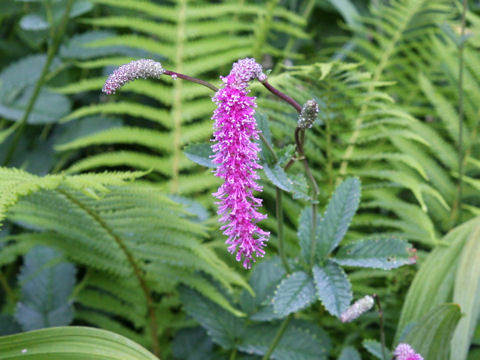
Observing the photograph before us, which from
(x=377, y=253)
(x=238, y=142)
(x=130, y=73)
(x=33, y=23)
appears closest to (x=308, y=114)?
(x=238, y=142)

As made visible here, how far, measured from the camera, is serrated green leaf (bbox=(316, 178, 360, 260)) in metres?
0.86

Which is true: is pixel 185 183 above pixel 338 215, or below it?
above

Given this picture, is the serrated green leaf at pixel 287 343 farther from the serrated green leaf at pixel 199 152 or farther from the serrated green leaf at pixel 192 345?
the serrated green leaf at pixel 199 152

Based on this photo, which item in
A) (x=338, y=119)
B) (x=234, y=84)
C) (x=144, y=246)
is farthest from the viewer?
(x=338, y=119)

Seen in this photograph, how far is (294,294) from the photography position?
810 mm

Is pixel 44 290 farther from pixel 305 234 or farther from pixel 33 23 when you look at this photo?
pixel 33 23

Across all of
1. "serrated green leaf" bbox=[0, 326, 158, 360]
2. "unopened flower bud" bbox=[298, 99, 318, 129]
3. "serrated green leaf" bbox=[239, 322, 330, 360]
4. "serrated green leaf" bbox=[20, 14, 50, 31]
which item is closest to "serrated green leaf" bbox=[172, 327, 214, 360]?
"serrated green leaf" bbox=[239, 322, 330, 360]

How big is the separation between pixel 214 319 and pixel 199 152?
48 centimetres

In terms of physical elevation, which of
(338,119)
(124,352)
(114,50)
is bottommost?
(124,352)

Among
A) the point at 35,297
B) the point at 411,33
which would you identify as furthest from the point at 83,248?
the point at 411,33

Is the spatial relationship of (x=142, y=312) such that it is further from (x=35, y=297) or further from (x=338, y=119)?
(x=338, y=119)

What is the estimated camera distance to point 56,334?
30.3 inches

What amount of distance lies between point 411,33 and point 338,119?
70cm

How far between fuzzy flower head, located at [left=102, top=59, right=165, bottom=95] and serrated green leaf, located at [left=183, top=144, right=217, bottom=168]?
0.62 feet
